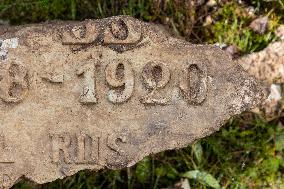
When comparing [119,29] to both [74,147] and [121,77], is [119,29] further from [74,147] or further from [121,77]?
[74,147]

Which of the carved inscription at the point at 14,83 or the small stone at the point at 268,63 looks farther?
the small stone at the point at 268,63

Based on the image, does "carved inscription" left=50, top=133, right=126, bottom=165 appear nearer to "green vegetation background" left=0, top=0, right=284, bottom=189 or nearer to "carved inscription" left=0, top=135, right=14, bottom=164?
"carved inscription" left=0, top=135, right=14, bottom=164

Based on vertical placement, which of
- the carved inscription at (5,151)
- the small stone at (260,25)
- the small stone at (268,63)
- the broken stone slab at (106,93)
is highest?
the small stone at (260,25)

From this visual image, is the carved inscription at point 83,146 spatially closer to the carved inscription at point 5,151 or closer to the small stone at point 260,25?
the carved inscription at point 5,151

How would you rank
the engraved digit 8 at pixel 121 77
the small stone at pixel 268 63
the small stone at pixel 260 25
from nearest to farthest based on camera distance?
the engraved digit 8 at pixel 121 77 < the small stone at pixel 268 63 < the small stone at pixel 260 25

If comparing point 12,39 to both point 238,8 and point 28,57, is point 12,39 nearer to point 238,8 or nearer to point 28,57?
point 28,57

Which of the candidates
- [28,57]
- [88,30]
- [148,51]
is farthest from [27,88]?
[148,51]

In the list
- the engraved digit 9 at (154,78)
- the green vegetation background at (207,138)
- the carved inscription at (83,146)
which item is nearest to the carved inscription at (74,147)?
the carved inscription at (83,146)
